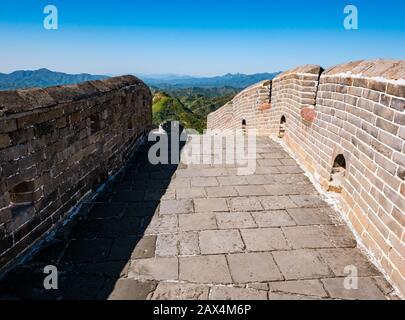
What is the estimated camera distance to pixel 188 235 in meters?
3.86

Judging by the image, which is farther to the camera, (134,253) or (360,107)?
(360,107)

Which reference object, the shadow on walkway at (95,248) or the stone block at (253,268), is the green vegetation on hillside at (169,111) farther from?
the stone block at (253,268)

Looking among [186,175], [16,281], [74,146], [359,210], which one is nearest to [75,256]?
[16,281]

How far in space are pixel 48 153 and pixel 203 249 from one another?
85.8 inches

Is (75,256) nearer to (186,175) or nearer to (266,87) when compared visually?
(186,175)

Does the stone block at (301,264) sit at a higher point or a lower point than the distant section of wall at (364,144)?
lower

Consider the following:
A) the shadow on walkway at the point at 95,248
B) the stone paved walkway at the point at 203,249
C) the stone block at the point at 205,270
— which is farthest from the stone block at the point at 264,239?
the shadow on walkway at the point at 95,248

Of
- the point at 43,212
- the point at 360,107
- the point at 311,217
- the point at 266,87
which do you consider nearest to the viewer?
the point at 43,212

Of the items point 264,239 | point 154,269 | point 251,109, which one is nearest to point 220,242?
point 264,239

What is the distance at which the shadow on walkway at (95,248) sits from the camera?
114 inches

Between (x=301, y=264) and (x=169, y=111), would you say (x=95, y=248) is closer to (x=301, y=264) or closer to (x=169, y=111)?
(x=301, y=264)

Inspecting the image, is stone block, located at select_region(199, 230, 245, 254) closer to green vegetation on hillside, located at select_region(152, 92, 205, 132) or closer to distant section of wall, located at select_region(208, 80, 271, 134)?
distant section of wall, located at select_region(208, 80, 271, 134)

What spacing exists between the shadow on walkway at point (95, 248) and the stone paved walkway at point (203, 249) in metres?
0.01
